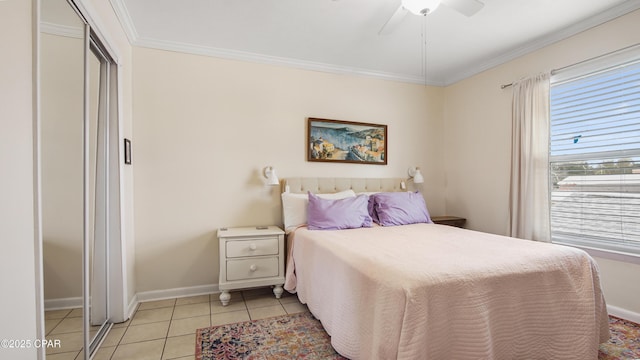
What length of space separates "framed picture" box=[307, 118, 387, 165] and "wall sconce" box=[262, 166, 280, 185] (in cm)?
49

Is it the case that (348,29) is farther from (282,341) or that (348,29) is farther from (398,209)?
(282,341)

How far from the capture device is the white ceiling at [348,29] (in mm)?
2291

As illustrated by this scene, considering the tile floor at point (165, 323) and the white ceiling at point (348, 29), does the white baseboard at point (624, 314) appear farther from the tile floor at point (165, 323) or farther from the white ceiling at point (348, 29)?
the tile floor at point (165, 323)

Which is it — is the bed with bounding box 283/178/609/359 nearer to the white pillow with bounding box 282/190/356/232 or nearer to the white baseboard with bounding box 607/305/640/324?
the white baseboard with bounding box 607/305/640/324

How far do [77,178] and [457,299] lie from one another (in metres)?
2.13

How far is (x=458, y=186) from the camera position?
12.7ft

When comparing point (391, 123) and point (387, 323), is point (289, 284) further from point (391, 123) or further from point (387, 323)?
point (391, 123)

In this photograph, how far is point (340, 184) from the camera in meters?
3.46

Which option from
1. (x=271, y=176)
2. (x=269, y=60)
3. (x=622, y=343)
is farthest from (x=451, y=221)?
(x=269, y=60)

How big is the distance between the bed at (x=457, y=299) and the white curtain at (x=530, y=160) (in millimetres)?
927

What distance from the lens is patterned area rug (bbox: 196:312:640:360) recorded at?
6.15 feet

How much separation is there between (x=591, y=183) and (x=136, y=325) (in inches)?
158

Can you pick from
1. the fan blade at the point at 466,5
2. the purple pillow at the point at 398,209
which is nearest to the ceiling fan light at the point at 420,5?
the fan blade at the point at 466,5

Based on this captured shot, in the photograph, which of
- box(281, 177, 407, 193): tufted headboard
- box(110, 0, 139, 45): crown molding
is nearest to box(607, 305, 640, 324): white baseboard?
box(281, 177, 407, 193): tufted headboard
